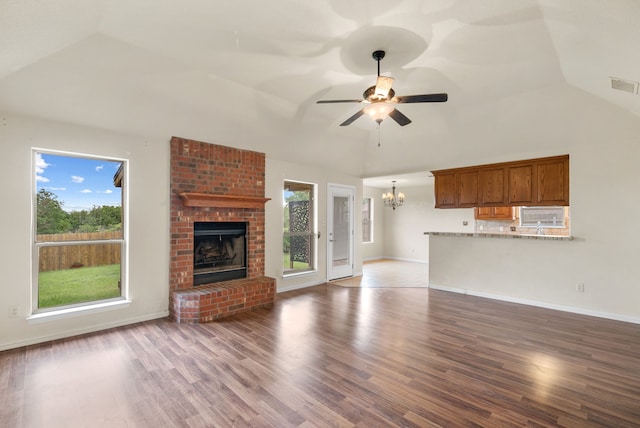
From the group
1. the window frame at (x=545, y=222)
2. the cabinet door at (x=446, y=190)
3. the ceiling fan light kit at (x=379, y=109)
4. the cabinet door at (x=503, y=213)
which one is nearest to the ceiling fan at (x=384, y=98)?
the ceiling fan light kit at (x=379, y=109)

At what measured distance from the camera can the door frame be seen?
6.51 metres

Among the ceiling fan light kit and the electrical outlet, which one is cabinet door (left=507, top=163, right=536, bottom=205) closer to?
the ceiling fan light kit

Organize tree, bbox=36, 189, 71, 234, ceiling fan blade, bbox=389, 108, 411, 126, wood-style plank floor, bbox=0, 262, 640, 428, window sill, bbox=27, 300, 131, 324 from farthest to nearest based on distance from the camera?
tree, bbox=36, 189, 71, 234, window sill, bbox=27, 300, 131, 324, ceiling fan blade, bbox=389, 108, 411, 126, wood-style plank floor, bbox=0, 262, 640, 428

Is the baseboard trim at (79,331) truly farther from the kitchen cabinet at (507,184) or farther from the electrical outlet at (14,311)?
the kitchen cabinet at (507,184)

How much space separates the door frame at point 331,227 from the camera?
6508 mm

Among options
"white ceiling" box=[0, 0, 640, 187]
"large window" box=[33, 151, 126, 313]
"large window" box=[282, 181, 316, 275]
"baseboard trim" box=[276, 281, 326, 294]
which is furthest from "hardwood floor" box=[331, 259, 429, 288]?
"large window" box=[33, 151, 126, 313]

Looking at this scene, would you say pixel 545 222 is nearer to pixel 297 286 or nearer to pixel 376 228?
pixel 376 228

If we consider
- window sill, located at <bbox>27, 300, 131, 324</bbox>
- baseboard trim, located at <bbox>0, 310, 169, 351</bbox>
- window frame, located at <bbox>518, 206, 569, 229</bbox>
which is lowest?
baseboard trim, located at <bbox>0, 310, 169, 351</bbox>

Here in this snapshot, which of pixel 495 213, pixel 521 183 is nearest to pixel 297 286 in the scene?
pixel 521 183

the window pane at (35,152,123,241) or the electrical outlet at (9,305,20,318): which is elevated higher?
the window pane at (35,152,123,241)

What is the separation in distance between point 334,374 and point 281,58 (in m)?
3.24

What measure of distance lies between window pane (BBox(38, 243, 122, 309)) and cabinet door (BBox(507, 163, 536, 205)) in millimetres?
6177

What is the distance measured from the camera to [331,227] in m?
6.57

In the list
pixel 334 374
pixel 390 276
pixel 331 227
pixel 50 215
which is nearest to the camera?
pixel 334 374
